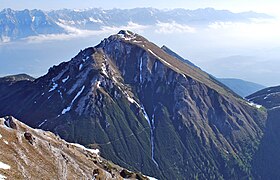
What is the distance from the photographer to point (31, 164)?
118062 mm

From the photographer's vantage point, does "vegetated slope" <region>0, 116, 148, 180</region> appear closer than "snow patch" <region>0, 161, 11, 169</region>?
No

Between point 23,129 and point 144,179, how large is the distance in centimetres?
6124

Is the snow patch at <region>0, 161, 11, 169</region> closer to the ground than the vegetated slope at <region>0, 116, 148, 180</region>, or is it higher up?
higher up

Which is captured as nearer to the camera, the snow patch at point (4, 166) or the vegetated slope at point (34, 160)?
the snow patch at point (4, 166)

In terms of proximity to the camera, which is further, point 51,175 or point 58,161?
point 58,161

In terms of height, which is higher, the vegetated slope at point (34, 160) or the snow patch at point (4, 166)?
the snow patch at point (4, 166)

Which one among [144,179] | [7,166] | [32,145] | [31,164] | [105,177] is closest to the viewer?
[7,166]

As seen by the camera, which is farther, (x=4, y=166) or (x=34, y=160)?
(x=34, y=160)

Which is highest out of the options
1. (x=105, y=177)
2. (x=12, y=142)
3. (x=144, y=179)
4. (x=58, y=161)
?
(x=12, y=142)

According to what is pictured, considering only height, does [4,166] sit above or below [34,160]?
above

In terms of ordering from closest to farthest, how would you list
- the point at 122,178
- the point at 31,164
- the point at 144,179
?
the point at 31,164 → the point at 122,178 → the point at 144,179

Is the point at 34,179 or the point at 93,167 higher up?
the point at 34,179

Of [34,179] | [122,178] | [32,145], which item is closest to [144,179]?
[122,178]

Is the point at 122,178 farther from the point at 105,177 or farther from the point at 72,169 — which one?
the point at 72,169
